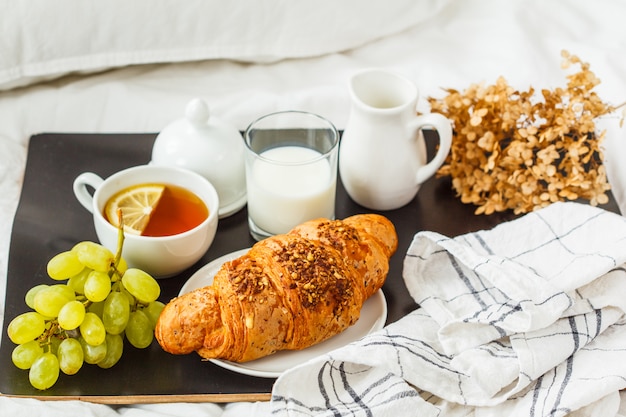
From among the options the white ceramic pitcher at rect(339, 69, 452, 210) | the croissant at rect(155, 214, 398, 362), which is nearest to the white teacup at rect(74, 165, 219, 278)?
the croissant at rect(155, 214, 398, 362)

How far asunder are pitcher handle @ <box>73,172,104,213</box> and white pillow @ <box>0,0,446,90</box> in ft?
1.63

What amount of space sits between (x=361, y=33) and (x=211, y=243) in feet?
2.40

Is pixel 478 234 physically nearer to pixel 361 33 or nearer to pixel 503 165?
pixel 503 165

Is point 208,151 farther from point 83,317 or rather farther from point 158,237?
point 83,317

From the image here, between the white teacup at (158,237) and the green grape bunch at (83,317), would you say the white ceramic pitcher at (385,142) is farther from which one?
the green grape bunch at (83,317)

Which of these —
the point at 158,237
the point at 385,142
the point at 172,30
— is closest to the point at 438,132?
the point at 385,142

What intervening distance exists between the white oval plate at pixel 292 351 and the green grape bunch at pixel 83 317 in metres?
0.11

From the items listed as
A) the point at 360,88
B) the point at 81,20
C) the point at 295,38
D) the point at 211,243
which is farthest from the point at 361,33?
the point at 211,243

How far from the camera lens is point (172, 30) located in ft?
5.91

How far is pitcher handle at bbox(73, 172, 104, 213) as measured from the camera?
1.37 meters

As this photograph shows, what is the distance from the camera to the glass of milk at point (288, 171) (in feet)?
4.50

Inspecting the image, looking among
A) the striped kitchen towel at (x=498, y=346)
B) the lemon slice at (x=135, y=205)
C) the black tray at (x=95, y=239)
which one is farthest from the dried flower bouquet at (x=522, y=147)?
the lemon slice at (x=135, y=205)

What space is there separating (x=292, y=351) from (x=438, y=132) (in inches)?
19.1

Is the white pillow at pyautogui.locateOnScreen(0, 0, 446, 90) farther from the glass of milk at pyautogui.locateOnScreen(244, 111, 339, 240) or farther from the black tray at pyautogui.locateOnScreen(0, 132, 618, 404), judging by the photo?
the glass of milk at pyautogui.locateOnScreen(244, 111, 339, 240)
